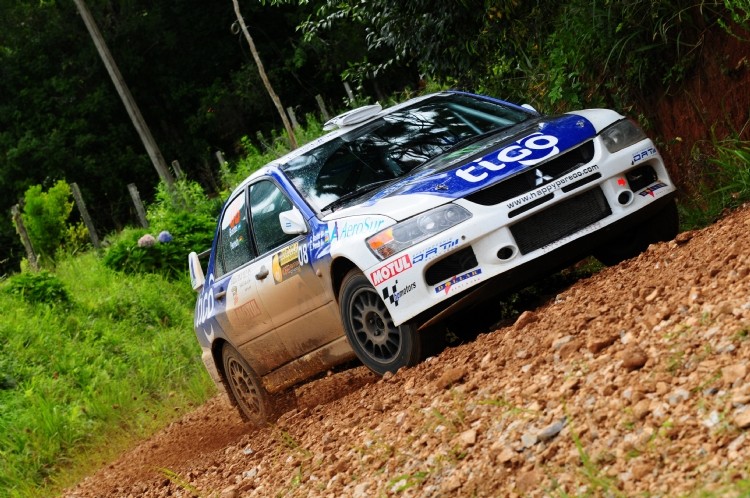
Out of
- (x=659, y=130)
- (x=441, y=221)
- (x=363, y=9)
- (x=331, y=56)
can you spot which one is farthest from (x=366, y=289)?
(x=331, y=56)

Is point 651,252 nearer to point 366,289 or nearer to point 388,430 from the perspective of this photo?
point 366,289

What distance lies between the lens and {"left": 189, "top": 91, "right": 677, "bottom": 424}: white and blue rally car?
7.24m

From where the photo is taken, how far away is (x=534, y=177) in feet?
24.3

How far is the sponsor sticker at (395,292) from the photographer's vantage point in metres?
7.22

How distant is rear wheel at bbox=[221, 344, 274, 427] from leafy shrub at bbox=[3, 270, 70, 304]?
7763 mm

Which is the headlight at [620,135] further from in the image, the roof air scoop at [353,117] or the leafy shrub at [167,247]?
the leafy shrub at [167,247]

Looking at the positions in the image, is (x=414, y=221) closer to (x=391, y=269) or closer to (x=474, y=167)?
(x=391, y=269)

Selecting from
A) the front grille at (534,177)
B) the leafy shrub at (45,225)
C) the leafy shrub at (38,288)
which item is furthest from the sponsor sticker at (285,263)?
the leafy shrub at (45,225)

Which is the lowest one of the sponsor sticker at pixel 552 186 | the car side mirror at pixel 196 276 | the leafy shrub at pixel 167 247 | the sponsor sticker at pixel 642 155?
the sponsor sticker at pixel 642 155

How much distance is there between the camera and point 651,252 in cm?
756

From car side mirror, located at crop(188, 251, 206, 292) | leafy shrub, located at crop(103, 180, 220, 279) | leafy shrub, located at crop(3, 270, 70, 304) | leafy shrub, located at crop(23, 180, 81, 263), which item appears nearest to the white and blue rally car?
car side mirror, located at crop(188, 251, 206, 292)

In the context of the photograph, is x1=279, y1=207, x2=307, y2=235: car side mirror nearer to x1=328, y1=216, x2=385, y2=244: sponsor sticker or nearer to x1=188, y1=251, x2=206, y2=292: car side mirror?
x1=328, y1=216, x2=385, y2=244: sponsor sticker

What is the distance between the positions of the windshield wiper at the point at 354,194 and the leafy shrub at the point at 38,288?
983 centimetres

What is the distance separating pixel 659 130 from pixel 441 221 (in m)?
3.74
